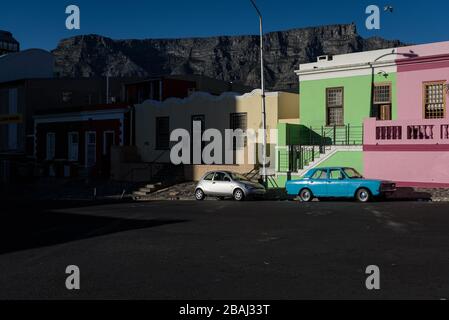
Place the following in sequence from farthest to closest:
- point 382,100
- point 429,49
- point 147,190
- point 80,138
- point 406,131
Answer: point 80,138
point 147,190
point 382,100
point 429,49
point 406,131

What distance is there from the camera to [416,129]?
77.2 ft

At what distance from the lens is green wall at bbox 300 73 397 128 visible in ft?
89.0

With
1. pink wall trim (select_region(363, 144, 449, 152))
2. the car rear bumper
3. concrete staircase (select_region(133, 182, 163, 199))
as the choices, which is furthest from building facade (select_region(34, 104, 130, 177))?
pink wall trim (select_region(363, 144, 449, 152))

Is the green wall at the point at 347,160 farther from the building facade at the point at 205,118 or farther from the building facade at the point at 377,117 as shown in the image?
the building facade at the point at 205,118

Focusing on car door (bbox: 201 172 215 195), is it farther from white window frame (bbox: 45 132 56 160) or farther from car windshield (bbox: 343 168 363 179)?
white window frame (bbox: 45 132 56 160)

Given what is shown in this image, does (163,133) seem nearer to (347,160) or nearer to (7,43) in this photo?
(347,160)

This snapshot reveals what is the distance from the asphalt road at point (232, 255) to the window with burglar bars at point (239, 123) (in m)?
15.1

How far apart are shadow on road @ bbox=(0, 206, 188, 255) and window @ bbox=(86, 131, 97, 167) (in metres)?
21.2

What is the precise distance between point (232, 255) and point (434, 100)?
18.7m

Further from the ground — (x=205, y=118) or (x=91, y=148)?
(x=205, y=118)

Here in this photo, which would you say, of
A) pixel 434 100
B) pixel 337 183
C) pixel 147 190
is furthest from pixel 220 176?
pixel 434 100

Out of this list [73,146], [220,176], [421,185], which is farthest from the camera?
[73,146]

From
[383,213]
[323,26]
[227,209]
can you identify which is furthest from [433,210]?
[323,26]

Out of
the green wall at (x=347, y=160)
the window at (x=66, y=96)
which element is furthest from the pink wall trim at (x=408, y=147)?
the window at (x=66, y=96)
